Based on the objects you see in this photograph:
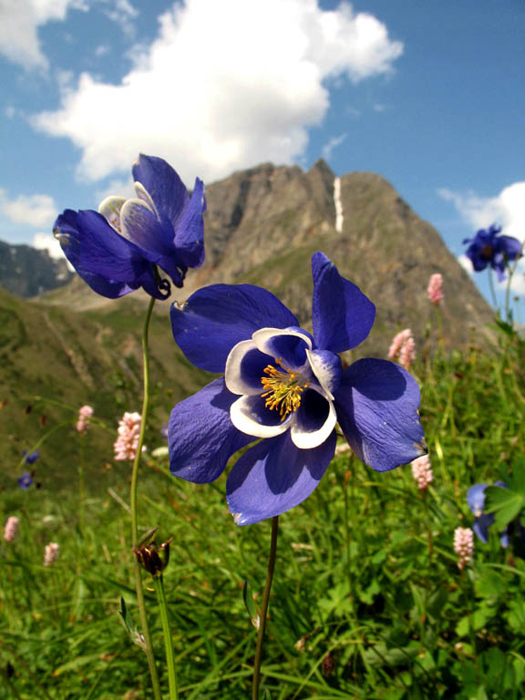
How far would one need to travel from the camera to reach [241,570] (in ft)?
10.2

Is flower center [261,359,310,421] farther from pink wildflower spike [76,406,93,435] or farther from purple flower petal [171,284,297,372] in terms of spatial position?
pink wildflower spike [76,406,93,435]

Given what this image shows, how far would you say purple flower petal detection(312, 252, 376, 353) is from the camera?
1.33 m

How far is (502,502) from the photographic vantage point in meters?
2.40

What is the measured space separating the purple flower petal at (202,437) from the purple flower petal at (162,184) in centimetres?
61

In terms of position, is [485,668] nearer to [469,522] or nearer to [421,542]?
[421,542]

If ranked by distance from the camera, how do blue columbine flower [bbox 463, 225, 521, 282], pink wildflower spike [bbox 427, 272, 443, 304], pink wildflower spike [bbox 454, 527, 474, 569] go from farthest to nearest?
1. blue columbine flower [bbox 463, 225, 521, 282]
2. pink wildflower spike [bbox 427, 272, 443, 304]
3. pink wildflower spike [bbox 454, 527, 474, 569]

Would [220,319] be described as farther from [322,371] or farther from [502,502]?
[502,502]

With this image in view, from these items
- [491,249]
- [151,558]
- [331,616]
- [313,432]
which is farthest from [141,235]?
[491,249]

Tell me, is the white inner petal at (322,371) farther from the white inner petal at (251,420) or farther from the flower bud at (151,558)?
the flower bud at (151,558)

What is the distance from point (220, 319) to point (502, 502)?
5.87 ft

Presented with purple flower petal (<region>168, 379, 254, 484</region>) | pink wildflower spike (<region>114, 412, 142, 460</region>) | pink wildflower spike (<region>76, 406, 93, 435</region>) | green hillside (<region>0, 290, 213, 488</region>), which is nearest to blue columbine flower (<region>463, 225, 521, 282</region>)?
pink wildflower spike (<region>76, 406, 93, 435</region>)

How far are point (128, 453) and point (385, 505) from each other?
6.60ft

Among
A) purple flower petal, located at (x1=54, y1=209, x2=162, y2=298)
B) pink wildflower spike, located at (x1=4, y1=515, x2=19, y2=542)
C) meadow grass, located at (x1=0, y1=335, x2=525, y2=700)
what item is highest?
purple flower petal, located at (x1=54, y1=209, x2=162, y2=298)

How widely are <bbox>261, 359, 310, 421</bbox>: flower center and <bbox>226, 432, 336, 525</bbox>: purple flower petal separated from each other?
0.09 metres
